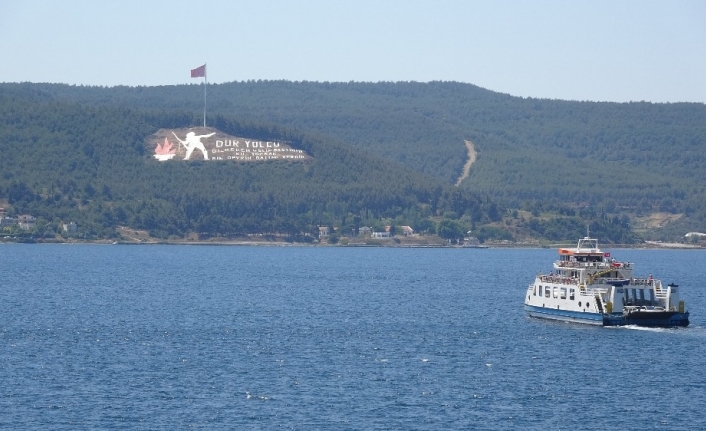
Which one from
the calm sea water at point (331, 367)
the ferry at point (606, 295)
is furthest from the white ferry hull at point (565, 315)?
the calm sea water at point (331, 367)

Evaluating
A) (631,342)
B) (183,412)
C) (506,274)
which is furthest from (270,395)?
(506,274)

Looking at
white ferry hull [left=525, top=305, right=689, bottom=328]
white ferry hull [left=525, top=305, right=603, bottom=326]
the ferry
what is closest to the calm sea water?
white ferry hull [left=525, top=305, right=603, bottom=326]

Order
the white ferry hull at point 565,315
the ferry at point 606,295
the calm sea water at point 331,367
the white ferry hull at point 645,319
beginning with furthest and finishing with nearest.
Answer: the white ferry hull at point 565,315 → the ferry at point 606,295 → the white ferry hull at point 645,319 → the calm sea water at point 331,367

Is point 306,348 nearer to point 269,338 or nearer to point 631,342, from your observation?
point 269,338

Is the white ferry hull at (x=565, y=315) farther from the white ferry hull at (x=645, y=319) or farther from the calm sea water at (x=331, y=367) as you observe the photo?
the calm sea water at (x=331, y=367)

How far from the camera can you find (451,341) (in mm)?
95875

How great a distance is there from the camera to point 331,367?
81.3 meters

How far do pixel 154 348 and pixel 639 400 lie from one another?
34.4 meters

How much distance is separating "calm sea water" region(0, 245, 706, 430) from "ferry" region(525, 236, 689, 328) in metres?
1.49

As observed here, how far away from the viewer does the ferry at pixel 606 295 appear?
330ft

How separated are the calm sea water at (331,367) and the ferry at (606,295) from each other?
1.49 meters

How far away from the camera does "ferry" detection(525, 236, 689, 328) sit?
10050cm

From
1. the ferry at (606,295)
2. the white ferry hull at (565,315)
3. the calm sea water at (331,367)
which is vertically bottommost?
the calm sea water at (331,367)

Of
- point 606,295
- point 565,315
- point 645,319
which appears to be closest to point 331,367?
point 606,295
